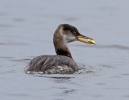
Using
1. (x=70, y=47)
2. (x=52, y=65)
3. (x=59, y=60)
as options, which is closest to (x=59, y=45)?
(x=59, y=60)

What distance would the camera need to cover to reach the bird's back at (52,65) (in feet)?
47.2

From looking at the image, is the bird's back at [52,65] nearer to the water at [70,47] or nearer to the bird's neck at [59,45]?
the water at [70,47]

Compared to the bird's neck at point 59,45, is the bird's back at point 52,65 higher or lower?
lower

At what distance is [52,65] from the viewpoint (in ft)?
47.6

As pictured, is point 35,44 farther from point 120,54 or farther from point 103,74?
point 103,74

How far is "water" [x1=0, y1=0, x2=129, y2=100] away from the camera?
13.4 meters

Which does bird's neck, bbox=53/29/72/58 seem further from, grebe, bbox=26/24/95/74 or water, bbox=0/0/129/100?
water, bbox=0/0/129/100

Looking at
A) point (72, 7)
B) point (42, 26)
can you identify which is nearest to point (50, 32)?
point (42, 26)

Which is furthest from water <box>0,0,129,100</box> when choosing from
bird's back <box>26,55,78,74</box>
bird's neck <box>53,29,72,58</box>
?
bird's neck <box>53,29,72,58</box>

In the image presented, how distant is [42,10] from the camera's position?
25.1 meters

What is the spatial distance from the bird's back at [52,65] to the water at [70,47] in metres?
0.17

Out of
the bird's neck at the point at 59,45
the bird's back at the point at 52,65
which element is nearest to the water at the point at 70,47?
the bird's back at the point at 52,65

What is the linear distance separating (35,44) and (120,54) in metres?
2.65

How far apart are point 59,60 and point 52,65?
0.29 m
